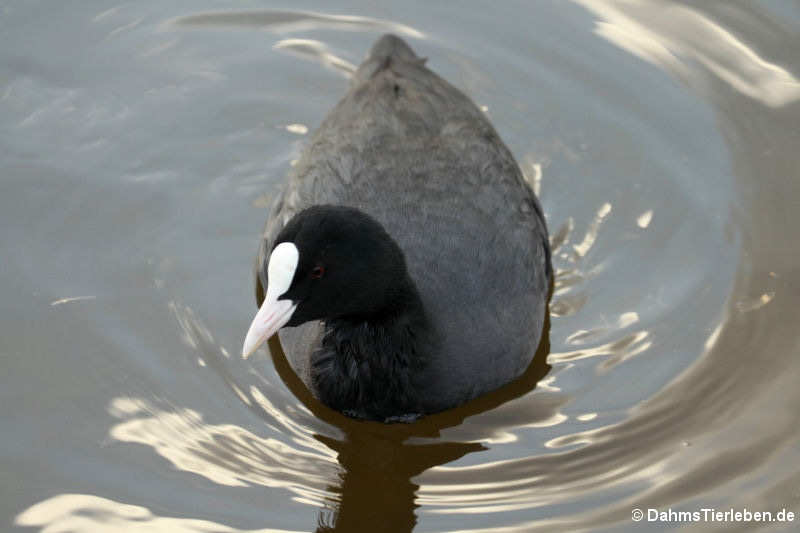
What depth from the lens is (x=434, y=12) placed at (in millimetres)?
7121

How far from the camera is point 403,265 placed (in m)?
4.56

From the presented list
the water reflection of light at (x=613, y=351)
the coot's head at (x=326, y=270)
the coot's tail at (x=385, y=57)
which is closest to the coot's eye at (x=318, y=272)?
the coot's head at (x=326, y=270)

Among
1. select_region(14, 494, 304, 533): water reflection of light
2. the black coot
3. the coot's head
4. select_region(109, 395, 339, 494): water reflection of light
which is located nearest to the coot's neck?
the black coot

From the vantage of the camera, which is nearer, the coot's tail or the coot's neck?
the coot's neck

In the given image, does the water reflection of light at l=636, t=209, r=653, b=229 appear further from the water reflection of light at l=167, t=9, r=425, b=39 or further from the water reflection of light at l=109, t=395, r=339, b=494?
the water reflection of light at l=109, t=395, r=339, b=494

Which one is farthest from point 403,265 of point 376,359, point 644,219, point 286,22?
point 286,22

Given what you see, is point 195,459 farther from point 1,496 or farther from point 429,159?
point 429,159

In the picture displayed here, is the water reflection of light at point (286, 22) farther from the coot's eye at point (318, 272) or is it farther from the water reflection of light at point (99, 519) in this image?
the water reflection of light at point (99, 519)

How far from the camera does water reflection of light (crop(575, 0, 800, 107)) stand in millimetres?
6715

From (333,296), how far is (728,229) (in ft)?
7.09

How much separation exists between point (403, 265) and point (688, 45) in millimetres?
3022

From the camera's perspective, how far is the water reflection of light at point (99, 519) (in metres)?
4.50

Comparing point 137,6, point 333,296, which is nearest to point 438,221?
point 333,296

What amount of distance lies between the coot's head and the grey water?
0.61 metres
